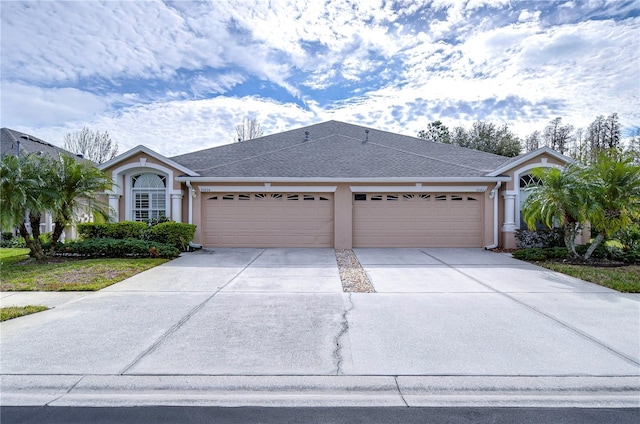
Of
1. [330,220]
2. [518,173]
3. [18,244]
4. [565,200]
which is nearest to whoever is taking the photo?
[565,200]

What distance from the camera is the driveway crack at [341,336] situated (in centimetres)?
403

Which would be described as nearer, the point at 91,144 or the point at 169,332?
the point at 169,332

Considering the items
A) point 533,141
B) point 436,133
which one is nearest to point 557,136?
point 533,141

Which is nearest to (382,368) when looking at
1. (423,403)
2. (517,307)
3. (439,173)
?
(423,403)

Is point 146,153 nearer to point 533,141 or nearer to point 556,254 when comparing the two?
point 556,254

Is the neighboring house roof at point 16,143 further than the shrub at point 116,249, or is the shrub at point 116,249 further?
the neighboring house roof at point 16,143

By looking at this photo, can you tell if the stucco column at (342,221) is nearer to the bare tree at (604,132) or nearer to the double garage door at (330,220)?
the double garage door at (330,220)

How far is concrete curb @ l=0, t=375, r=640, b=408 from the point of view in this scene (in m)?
3.30

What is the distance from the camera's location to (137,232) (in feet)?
40.3

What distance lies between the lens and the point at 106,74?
14.4 m

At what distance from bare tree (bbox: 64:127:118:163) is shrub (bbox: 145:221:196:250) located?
22.7 m

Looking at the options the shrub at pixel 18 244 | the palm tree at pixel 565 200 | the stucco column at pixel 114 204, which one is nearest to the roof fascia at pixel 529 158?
the palm tree at pixel 565 200

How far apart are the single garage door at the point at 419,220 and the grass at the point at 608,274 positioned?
348 centimetres

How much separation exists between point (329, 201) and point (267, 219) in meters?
2.48
